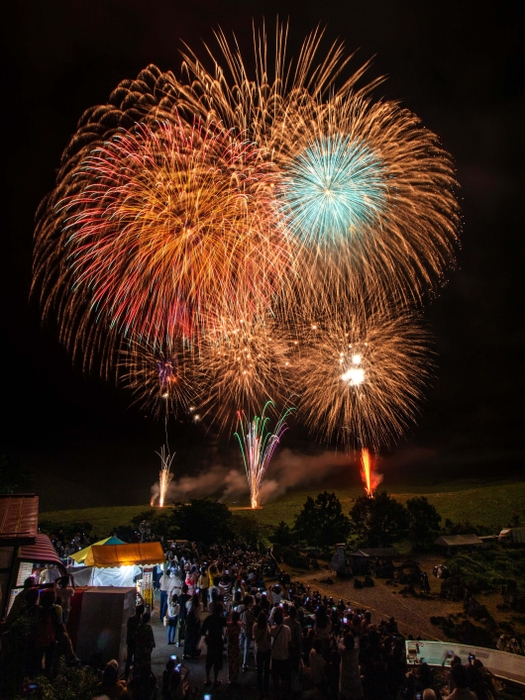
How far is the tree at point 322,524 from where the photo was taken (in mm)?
47250

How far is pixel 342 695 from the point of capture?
7.43 meters

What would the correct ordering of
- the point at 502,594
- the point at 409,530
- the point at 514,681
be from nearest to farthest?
1. the point at 514,681
2. the point at 502,594
3. the point at 409,530

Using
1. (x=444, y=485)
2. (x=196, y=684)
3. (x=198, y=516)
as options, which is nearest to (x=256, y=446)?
(x=198, y=516)

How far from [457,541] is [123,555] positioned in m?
38.2

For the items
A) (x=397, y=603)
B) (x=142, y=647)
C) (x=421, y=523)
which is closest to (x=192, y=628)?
(x=142, y=647)

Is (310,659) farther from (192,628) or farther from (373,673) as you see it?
(192,628)

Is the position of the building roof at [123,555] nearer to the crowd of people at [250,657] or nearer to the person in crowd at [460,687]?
the crowd of people at [250,657]

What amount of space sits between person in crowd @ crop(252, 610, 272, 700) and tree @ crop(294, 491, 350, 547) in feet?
135

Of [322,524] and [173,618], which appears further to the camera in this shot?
[322,524]

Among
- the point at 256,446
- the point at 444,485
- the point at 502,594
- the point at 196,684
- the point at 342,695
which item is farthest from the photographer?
the point at 444,485

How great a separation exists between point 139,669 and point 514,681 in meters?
11.0

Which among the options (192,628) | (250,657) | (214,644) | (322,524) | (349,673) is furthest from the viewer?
(322,524)

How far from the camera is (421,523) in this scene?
4784 centimetres

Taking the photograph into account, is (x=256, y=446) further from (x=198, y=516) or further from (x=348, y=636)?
(x=348, y=636)
